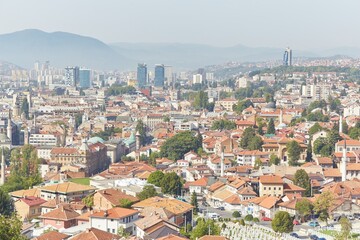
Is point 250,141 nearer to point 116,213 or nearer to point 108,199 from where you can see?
point 108,199

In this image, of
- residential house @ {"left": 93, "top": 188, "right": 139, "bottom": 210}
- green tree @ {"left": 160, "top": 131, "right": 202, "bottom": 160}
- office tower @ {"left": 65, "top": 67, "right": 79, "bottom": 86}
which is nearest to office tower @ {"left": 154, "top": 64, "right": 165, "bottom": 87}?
office tower @ {"left": 65, "top": 67, "right": 79, "bottom": 86}

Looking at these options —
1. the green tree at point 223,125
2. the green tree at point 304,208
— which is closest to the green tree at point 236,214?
Answer: the green tree at point 304,208

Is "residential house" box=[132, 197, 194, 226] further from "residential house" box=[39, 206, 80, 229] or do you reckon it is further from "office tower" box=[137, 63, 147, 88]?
"office tower" box=[137, 63, 147, 88]

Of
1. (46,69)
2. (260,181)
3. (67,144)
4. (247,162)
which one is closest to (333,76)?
(67,144)

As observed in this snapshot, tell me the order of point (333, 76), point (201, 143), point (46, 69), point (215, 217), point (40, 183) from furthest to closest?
point (46, 69)
point (333, 76)
point (201, 143)
point (40, 183)
point (215, 217)

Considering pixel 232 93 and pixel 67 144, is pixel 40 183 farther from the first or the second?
pixel 232 93

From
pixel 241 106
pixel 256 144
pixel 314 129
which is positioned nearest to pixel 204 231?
pixel 256 144

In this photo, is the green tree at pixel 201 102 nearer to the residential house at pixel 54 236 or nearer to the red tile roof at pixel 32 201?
the red tile roof at pixel 32 201
